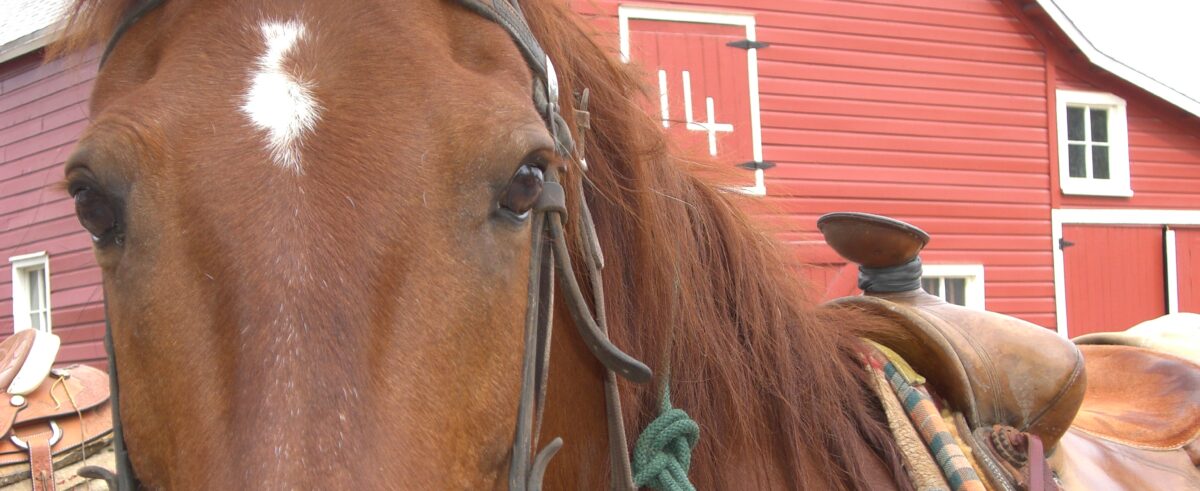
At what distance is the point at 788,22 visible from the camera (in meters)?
9.91

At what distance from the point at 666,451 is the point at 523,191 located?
0.56 metres

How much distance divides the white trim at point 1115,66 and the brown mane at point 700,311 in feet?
34.5

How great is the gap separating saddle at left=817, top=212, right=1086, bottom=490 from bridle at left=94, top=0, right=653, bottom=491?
0.66 meters

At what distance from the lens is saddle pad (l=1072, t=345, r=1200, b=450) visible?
2260 mm

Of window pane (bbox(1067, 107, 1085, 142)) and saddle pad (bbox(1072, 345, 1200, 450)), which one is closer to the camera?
Result: saddle pad (bbox(1072, 345, 1200, 450))

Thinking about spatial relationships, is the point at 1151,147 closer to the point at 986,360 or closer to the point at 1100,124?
the point at 1100,124

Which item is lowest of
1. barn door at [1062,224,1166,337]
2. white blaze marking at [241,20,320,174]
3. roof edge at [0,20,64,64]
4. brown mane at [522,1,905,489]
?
barn door at [1062,224,1166,337]

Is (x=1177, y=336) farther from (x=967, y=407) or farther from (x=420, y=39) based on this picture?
(x=420, y=39)

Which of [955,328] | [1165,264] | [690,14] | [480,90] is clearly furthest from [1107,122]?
[480,90]

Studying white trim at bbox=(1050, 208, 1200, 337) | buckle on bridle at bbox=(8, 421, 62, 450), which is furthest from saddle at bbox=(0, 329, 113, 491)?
white trim at bbox=(1050, 208, 1200, 337)

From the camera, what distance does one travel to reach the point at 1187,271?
37.6 feet

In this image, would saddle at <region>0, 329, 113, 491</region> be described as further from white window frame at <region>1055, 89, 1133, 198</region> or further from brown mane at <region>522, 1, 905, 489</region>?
white window frame at <region>1055, 89, 1133, 198</region>

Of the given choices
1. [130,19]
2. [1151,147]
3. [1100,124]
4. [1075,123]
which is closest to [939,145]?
[1075,123]

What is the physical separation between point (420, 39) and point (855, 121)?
9.57 meters
